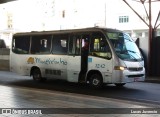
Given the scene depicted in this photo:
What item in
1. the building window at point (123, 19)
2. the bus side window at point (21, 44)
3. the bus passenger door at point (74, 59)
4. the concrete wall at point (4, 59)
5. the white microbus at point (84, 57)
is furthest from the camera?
the building window at point (123, 19)

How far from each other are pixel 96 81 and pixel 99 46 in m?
1.48

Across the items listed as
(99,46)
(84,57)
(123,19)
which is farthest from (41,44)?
(123,19)

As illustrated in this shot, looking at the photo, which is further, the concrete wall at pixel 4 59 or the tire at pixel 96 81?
the concrete wall at pixel 4 59

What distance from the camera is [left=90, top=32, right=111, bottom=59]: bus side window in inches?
535

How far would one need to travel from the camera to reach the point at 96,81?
1393 cm

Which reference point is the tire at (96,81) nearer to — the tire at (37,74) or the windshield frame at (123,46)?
the windshield frame at (123,46)

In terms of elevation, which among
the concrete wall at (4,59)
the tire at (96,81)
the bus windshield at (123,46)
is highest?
the bus windshield at (123,46)

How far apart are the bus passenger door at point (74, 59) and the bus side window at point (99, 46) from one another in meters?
0.87

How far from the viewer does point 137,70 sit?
13.8 meters

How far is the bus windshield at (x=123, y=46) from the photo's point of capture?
1355 cm

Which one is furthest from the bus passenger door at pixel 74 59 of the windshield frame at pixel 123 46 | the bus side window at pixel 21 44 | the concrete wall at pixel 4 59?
the concrete wall at pixel 4 59

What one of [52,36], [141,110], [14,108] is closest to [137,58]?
[52,36]

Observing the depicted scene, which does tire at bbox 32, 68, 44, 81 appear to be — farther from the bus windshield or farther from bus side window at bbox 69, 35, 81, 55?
the bus windshield

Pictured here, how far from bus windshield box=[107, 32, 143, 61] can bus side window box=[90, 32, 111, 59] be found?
0.98 feet
